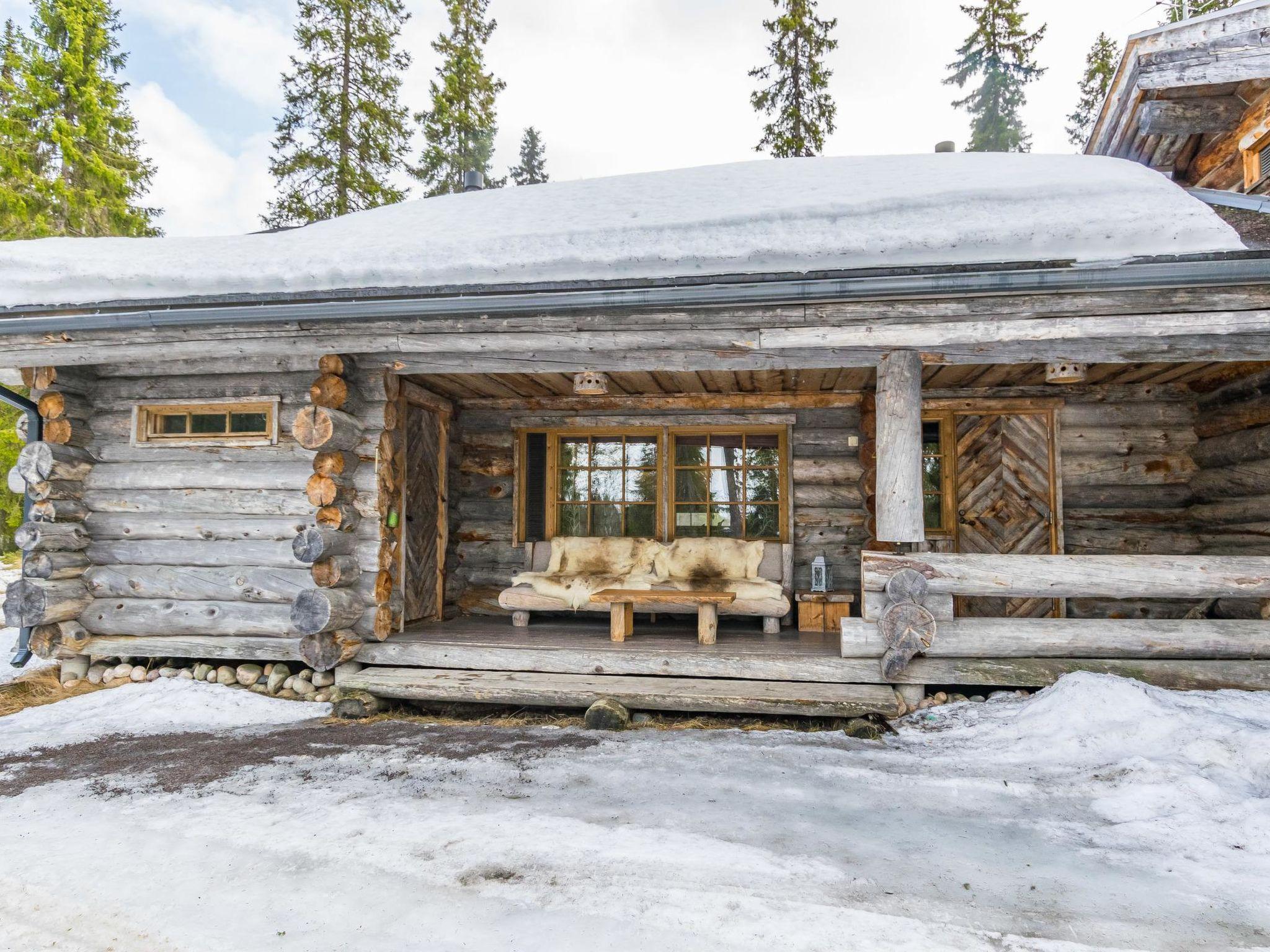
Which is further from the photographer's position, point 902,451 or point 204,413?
point 204,413

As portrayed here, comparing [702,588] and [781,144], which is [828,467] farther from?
[781,144]

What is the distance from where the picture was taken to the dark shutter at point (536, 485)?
23.4 feet

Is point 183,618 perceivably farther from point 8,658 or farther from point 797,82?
point 797,82

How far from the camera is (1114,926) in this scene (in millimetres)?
2025

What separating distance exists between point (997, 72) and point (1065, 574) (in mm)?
16950

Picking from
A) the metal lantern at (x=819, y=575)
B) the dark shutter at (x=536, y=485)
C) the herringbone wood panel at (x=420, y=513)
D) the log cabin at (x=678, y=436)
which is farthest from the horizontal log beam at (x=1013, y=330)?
the dark shutter at (x=536, y=485)

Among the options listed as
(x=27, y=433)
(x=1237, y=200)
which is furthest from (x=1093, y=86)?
(x=27, y=433)

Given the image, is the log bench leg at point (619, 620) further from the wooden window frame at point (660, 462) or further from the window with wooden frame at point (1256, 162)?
the window with wooden frame at point (1256, 162)

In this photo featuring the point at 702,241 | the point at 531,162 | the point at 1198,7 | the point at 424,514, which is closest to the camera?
the point at 702,241

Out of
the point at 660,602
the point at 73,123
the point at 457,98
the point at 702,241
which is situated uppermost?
the point at 457,98

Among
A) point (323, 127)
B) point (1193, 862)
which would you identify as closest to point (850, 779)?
point (1193, 862)

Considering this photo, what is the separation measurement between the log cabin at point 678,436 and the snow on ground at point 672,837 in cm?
71

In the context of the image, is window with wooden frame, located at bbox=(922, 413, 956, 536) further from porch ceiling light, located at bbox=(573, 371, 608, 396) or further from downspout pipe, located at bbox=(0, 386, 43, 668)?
downspout pipe, located at bbox=(0, 386, 43, 668)

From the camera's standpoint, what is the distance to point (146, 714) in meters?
4.52
